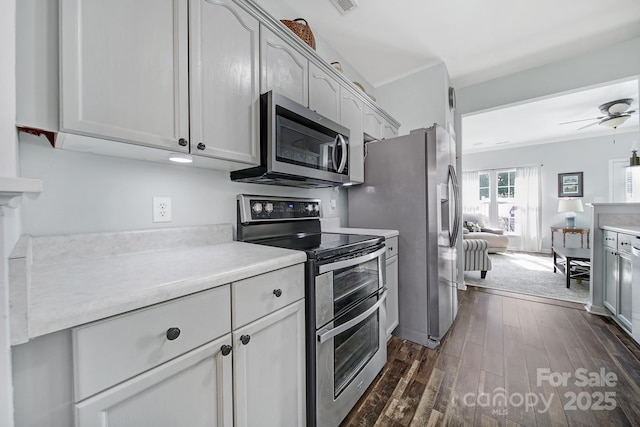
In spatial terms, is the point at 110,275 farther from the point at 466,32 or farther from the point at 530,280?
the point at 530,280

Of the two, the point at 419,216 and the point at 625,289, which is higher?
the point at 419,216

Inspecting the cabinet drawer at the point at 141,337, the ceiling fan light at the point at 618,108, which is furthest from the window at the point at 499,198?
the cabinet drawer at the point at 141,337

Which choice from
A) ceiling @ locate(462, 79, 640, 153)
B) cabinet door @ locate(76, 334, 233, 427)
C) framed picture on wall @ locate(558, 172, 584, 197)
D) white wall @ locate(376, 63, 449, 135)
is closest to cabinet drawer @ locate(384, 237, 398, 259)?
cabinet door @ locate(76, 334, 233, 427)

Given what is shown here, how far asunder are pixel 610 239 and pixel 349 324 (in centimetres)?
288

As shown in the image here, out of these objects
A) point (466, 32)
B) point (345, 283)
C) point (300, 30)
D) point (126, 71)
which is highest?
point (466, 32)

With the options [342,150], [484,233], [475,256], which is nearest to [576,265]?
[475,256]

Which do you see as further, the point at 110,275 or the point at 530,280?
the point at 530,280

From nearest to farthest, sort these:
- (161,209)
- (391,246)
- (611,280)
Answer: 1. (161,209)
2. (391,246)
3. (611,280)

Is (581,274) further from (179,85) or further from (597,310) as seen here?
(179,85)

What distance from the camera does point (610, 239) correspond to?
2365 millimetres

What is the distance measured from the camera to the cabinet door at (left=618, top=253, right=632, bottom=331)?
2.04 metres

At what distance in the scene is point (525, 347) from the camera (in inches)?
75.9

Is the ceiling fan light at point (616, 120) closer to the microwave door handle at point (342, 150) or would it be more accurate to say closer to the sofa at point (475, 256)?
the sofa at point (475, 256)

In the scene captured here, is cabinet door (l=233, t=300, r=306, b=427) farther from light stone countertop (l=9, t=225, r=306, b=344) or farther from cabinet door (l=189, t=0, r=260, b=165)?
cabinet door (l=189, t=0, r=260, b=165)
